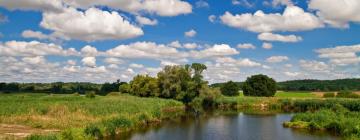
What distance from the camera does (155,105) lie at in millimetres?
66812

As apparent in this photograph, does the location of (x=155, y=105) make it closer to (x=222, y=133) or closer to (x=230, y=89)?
(x=222, y=133)

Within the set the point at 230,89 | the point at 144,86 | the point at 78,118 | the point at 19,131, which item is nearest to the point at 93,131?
the point at 19,131

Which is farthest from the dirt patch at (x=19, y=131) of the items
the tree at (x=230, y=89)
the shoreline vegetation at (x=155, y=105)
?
the tree at (x=230, y=89)

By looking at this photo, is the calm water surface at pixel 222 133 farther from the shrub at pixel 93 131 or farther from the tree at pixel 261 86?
the tree at pixel 261 86

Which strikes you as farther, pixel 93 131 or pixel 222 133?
pixel 222 133

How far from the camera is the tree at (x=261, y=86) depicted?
361 ft

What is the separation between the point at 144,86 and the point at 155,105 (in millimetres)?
30962

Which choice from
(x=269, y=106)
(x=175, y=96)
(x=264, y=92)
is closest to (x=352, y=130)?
(x=269, y=106)

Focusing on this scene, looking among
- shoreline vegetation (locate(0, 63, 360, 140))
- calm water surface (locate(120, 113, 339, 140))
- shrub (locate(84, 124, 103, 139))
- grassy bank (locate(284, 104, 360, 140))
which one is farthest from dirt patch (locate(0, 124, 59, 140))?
grassy bank (locate(284, 104, 360, 140))

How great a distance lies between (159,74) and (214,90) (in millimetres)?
15006

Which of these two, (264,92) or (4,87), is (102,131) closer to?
(264,92)

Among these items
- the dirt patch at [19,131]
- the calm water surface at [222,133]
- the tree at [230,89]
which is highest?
the tree at [230,89]

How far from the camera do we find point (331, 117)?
146ft

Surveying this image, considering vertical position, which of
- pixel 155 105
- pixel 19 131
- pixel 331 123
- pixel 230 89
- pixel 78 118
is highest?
pixel 230 89
